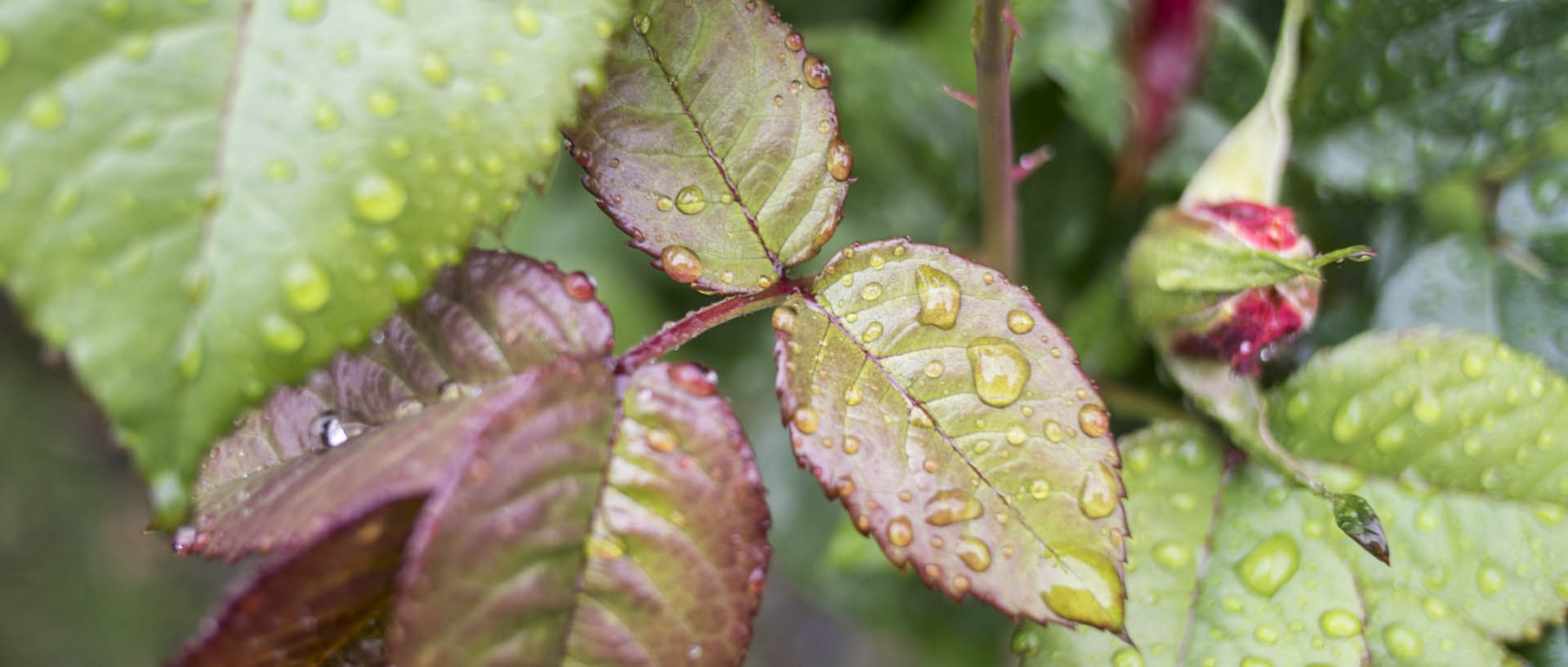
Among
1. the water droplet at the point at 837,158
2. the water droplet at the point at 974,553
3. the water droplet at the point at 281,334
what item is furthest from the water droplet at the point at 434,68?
the water droplet at the point at 974,553

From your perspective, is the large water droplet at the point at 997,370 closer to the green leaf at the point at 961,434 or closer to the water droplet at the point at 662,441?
the green leaf at the point at 961,434

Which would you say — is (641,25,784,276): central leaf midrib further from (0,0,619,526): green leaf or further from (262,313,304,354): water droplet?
(262,313,304,354): water droplet

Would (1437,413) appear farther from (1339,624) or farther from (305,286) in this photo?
(305,286)

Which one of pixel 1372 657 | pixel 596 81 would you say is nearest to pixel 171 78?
pixel 596 81

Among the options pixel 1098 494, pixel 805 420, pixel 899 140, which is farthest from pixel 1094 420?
pixel 899 140

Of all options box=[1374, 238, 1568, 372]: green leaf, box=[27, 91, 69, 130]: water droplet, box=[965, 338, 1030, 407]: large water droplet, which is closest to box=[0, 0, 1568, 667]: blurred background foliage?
box=[1374, 238, 1568, 372]: green leaf

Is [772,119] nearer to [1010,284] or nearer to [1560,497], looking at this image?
[1010,284]
